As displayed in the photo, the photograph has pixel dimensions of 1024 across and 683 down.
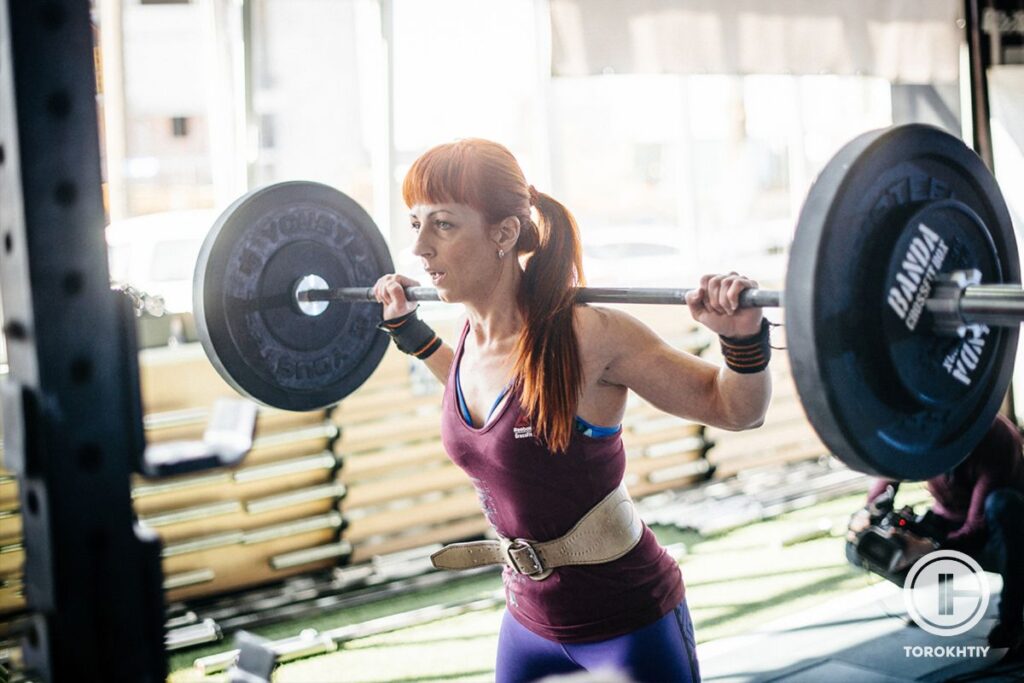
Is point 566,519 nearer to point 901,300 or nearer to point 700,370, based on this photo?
point 700,370

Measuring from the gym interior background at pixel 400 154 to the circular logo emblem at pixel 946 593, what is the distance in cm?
192

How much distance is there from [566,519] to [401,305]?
689 mm

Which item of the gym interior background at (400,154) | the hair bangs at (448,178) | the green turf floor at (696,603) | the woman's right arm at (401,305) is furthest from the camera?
the gym interior background at (400,154)

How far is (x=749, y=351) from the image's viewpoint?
4.86 ft

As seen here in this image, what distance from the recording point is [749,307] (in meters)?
1.45

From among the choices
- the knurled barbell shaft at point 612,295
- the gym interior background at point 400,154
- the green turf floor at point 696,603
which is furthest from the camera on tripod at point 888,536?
the knurled barbell shaft at point 612,295

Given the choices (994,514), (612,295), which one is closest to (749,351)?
(612,295)

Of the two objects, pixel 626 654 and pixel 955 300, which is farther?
pixel 626 654

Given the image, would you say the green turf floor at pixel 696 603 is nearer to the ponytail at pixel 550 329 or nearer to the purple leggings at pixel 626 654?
the purple leggings at pixel 626 654

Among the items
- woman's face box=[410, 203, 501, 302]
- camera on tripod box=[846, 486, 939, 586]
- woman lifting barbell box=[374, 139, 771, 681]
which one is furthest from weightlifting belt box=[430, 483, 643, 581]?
camera on tripod box=[846, 486, 939, 586]

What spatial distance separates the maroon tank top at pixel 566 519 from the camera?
167cm

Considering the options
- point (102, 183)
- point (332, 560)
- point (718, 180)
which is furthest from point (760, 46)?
point (102, 183)

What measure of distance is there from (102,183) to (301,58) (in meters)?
3.53

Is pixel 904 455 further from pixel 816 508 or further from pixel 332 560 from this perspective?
pixel 816 508
